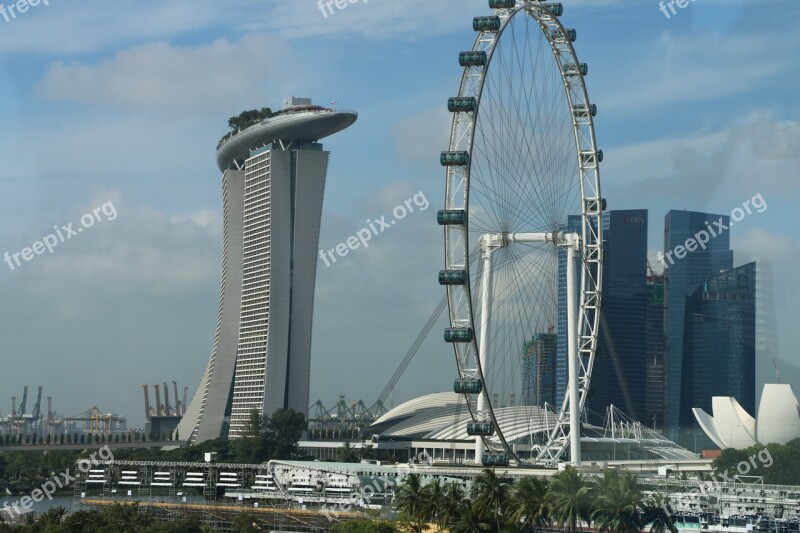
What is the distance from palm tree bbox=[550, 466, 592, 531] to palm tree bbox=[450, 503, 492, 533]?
145 inches

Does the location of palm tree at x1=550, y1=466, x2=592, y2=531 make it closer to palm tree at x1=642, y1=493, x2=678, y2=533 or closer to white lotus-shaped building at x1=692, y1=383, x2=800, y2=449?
palm tree at x1=642, y1=493, x2=678, y2=533

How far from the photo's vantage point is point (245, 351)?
193125mm

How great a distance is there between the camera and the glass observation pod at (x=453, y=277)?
84.5m

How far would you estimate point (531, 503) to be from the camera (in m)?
67.1

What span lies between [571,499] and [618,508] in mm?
Answer: 2596

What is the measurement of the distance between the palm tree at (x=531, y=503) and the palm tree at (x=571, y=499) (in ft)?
1.83

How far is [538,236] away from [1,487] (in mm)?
94343

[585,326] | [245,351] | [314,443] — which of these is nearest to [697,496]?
[585,326]

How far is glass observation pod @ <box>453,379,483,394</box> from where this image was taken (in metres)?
85.0

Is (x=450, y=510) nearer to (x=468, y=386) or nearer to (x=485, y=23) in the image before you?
(x=468, y=386)

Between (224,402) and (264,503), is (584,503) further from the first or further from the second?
(224,402)

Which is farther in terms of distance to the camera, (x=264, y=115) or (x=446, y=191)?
(x=264, y=115)

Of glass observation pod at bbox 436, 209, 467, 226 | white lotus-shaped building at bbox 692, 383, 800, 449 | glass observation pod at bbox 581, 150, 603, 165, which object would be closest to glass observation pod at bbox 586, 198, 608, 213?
glass observation pod at bbox 581, 150, 603, 165

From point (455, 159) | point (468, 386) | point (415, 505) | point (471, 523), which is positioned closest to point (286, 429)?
point (468, 386)
